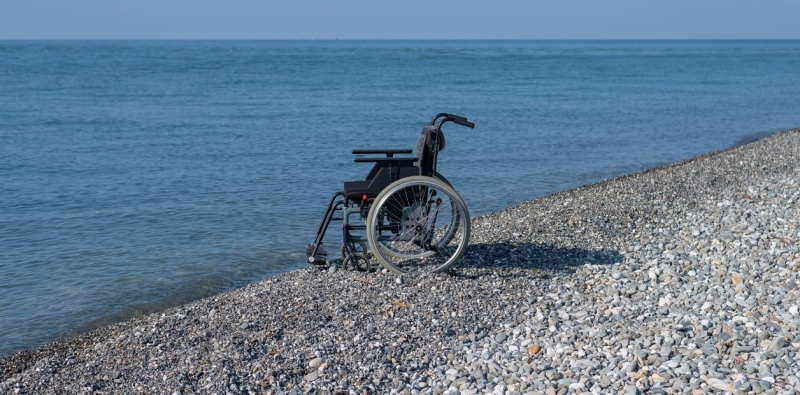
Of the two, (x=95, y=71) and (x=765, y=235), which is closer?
(x=765, y=235)

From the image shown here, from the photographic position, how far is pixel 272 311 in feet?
24.1

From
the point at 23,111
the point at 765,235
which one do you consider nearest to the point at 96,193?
the point at 765,235

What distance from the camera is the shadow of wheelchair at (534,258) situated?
28.3 ft

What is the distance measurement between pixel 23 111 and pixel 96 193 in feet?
57.5

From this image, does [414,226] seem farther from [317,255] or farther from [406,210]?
[317,255]

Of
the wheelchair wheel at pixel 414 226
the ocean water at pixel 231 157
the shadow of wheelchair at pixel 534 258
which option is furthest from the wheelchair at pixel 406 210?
the ocean water at pixel 231 157

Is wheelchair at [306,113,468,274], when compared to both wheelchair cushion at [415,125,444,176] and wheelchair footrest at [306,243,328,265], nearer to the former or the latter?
wheelchair cushion at [415,125,444,176]

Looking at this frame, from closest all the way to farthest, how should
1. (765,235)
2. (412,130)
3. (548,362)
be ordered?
(548,362) < (765,235) < (412,130)

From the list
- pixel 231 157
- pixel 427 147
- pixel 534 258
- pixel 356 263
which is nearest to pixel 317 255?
pixel 356 263

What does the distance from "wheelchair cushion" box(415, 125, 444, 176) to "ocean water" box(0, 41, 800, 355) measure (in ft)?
10.9

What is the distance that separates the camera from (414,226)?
837 cm

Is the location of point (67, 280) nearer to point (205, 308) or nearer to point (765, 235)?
point (205, 308)

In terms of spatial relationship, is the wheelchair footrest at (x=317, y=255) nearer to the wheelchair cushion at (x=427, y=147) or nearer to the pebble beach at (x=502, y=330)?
the pebble beach at (x=502, y=330)

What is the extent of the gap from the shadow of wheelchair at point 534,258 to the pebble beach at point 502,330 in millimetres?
31
